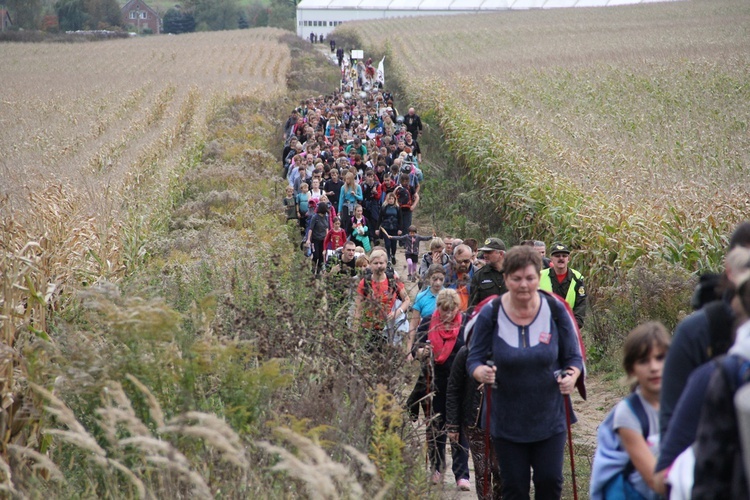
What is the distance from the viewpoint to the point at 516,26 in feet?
219

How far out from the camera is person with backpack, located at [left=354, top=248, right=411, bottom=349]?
7.28 m

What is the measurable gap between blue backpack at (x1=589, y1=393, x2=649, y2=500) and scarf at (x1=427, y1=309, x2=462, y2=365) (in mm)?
3117

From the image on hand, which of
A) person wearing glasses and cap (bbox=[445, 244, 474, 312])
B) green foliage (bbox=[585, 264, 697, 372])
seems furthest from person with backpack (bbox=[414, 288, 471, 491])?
green foliage (bbox=[585, 264, 697, 372])

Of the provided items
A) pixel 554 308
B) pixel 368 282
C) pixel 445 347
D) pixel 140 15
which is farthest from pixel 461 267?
pixel 140 15

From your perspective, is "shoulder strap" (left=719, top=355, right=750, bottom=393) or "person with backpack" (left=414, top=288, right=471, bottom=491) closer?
"shoulder strap" (left=719, top=355, right=750, bottom=393)

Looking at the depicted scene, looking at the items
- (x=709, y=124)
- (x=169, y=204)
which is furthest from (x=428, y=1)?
(x=169, y=204)

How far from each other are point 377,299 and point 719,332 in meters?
4.12

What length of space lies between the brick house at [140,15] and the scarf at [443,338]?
419 feet

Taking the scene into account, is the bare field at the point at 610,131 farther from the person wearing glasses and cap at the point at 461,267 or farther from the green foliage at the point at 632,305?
the person wearing glasses and cap at the point at 461,267

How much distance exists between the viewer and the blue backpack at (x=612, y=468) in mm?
4027

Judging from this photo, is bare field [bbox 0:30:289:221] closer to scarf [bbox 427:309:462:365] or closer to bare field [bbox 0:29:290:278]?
bare field [bbox 0:29:290:278]

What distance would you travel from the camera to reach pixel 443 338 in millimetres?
7238

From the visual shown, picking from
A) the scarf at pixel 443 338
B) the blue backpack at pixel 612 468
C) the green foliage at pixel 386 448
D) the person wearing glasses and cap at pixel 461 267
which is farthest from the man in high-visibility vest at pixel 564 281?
the blue backpack at pixel 612 468

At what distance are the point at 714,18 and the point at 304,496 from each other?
56526mm
